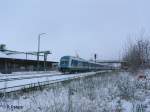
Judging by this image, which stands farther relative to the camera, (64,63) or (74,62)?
(74,62)

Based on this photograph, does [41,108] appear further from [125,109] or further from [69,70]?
[69,70]

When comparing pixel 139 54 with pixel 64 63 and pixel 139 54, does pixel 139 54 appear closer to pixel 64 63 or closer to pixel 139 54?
pixel 139 54

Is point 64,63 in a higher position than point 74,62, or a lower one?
lower

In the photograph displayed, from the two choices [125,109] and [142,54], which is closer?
[125,109]

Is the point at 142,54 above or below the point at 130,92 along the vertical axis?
above

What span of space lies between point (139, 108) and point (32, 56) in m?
61.6

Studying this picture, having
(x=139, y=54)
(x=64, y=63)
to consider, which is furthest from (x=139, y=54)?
(x=64, y=63)

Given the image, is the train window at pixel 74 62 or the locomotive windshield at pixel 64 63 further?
the train window at pixel 74 62

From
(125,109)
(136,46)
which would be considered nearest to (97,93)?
(125,109)

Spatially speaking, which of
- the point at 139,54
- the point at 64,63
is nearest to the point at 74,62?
the point at 64,63

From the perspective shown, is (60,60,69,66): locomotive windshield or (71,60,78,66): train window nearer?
(60,60,69,66): locomotive windshield

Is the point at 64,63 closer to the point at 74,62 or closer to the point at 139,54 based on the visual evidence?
the point at 74,62

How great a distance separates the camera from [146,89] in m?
15.6

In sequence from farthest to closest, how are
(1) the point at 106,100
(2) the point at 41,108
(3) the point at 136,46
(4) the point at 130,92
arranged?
(3) the point at 136,46 → (4) the point at 130,92 → (1) the point at 106,100 → (2) the point at 41,108
